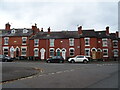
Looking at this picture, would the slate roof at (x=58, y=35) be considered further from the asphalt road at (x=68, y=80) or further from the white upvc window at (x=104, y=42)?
the asphalt road at (x=68, y=80)

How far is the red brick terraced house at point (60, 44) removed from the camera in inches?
1922

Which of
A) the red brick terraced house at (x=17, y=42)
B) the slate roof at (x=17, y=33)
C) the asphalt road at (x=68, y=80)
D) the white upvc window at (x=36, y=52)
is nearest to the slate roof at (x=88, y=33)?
the white upvc window at (x=36, y=52)

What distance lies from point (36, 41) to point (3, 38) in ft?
30.4

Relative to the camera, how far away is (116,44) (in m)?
54.8

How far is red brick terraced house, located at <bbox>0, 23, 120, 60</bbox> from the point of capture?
48812 mm

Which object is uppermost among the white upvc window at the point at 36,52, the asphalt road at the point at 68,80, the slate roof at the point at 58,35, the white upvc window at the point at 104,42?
the slate roof at the point at 58,35

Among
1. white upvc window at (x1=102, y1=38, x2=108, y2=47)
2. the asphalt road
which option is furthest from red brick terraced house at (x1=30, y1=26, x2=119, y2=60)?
the asphalt road

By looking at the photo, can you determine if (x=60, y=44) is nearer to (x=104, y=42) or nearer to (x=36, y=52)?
(x=36, y=52)

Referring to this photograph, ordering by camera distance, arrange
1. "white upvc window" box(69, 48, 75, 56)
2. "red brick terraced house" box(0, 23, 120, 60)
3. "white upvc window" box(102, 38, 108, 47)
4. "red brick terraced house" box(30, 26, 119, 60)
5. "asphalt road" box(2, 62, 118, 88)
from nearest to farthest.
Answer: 1. "asphalt road" box(2, 62, 118, 88)
2. "red brick terraced house" box(30, 26, 119, 60)
3. "red brick terraced house" box(0, 23, 120, 60)
4. "white upvc window" box(69, 48, 75, 56)
5. "white upvc window" box(102, 38, 108, 47)

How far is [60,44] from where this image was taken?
1973 inches

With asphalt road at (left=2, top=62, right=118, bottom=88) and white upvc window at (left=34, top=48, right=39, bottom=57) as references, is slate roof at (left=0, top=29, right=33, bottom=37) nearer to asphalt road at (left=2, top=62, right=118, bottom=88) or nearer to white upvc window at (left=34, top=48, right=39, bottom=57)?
white upvc window at (left=34, top=48, right=39, bottom=57)

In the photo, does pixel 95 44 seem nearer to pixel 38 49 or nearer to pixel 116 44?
pixel 116 44

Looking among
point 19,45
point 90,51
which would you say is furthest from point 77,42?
point 19,45

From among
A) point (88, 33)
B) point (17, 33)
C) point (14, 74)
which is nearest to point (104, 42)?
point (88, 33)
